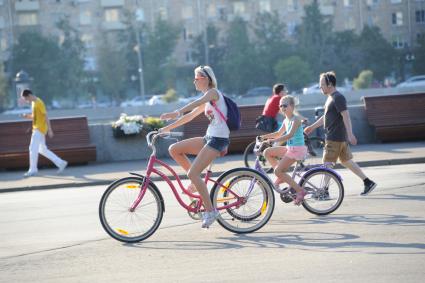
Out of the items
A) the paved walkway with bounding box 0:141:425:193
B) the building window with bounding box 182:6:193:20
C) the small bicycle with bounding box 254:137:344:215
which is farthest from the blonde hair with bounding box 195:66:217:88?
the building window with bounding box 182:6:193:20

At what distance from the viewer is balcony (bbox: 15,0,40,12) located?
8488 centimetres

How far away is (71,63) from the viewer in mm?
74250

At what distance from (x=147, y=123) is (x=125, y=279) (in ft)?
43.9

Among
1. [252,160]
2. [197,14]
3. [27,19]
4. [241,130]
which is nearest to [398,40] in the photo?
[197,14]

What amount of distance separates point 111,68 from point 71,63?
4166 mm

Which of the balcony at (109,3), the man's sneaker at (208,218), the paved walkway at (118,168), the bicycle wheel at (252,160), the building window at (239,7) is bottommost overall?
the paved walkway at (118,168)

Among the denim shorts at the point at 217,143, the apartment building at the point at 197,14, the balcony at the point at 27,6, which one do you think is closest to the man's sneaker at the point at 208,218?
the denim shorts at the point at 217,143

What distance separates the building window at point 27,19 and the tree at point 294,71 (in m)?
29.1

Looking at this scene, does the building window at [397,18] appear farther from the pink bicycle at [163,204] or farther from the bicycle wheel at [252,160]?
the pink bicycle at [163,204]

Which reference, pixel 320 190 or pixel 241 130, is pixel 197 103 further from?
pixel 241 130

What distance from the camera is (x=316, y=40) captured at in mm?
76938

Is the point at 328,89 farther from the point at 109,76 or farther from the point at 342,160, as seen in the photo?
the point at 109,76

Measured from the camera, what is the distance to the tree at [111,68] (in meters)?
76.5

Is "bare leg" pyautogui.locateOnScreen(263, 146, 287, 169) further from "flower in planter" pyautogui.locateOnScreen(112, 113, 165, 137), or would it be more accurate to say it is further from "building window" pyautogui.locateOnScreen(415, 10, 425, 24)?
"building window" pyautogui.locateOnScreen(415, 10, 425, 24)
